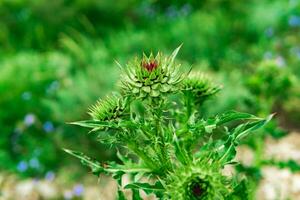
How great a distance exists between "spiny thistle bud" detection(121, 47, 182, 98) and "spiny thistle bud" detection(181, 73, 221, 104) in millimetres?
429

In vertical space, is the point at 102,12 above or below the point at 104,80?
above

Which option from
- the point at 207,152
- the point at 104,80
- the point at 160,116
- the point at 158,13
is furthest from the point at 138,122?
the point at 158,13

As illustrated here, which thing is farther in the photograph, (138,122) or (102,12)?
(102,12)

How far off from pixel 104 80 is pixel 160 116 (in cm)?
308

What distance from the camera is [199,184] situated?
1.84 metres

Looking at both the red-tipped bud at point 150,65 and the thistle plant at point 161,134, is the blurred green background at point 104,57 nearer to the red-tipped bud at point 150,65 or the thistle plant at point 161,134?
the thistle plant at point 161,134

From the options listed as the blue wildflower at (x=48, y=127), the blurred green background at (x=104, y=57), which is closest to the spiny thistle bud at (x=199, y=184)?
the blurred green background at (x=104, y=57)

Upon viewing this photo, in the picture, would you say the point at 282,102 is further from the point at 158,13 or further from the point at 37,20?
the point at 37,20

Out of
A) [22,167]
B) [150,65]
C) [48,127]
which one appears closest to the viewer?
[150,65]

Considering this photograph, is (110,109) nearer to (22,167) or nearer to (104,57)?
(22,167)

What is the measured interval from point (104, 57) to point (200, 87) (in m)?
3.45

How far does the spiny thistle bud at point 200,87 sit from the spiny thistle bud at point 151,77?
43 centimetres

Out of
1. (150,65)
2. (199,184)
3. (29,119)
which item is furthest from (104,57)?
(199,184)

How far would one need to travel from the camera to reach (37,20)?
7645mm
